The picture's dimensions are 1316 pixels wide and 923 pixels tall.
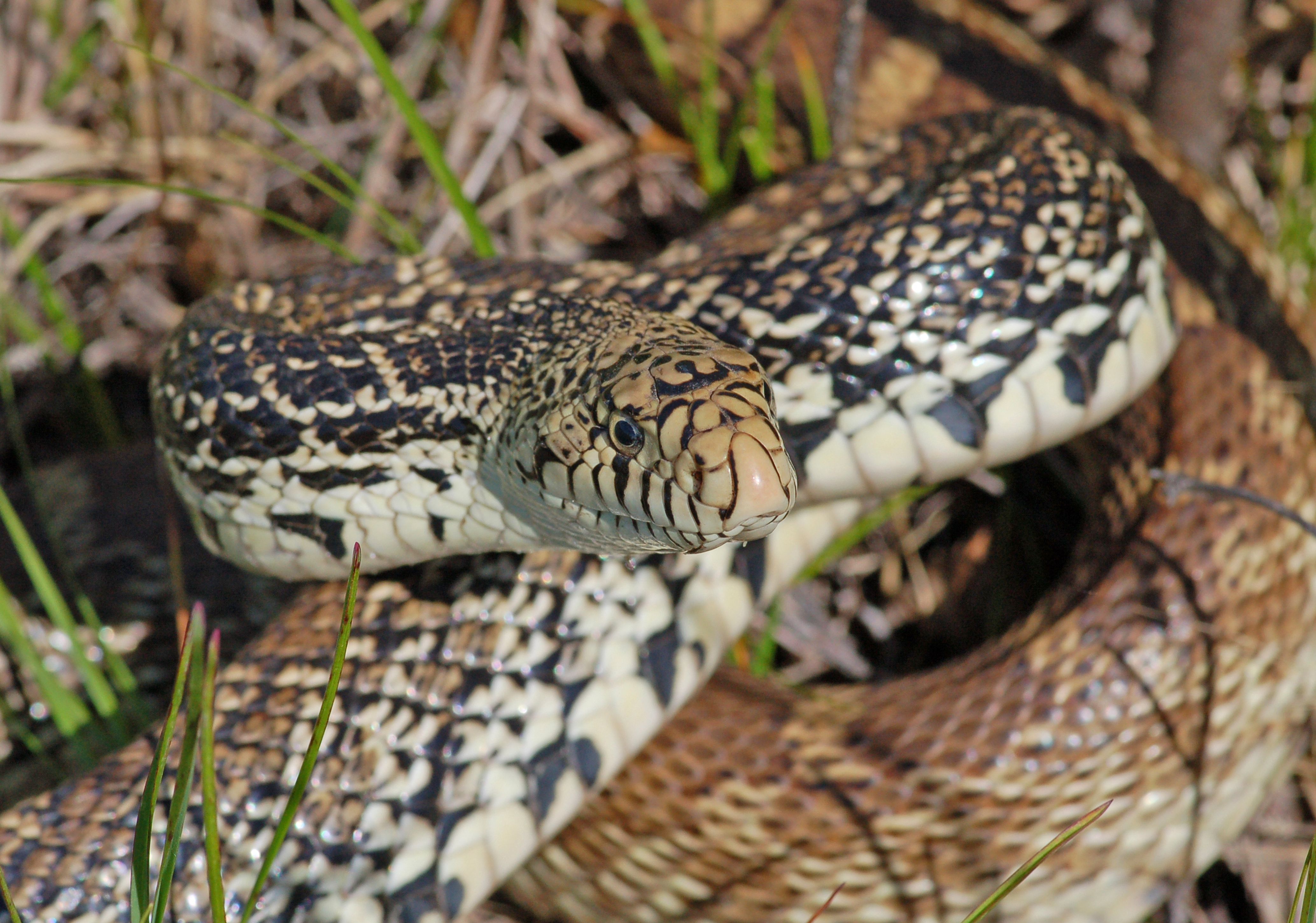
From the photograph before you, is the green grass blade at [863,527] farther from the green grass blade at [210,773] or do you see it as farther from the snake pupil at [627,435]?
the green grass blade at [210,773]


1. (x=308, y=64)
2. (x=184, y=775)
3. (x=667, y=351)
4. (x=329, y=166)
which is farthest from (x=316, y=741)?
(x=308, y=64)

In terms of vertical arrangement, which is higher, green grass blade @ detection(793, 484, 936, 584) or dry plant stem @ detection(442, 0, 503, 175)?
dry plant stem @ detection(442, 0, 503, 175)

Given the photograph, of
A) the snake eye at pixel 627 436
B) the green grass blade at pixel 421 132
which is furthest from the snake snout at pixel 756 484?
the green grass blade at pixel 421 132

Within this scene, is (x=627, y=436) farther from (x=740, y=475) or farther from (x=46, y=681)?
(x=46, y=681)

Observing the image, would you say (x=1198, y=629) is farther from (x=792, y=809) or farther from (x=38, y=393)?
(x=38, y=393)

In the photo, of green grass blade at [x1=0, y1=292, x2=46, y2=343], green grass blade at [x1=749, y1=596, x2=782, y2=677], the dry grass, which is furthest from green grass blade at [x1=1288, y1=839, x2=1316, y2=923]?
green grass blade at [x1=0, y1=292, x2=46, y2=343]

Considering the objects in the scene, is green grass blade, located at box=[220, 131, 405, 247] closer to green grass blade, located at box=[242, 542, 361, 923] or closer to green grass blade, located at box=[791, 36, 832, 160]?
green grass blade, located at box=[791, 36, 832, 160]
